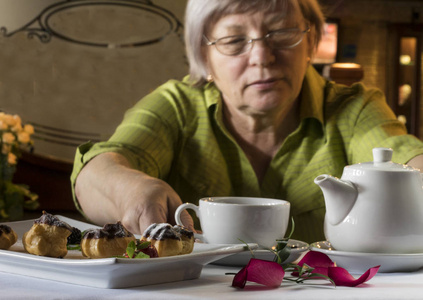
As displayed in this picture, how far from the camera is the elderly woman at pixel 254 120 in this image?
1.28 m

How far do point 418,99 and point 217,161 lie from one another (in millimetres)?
5485

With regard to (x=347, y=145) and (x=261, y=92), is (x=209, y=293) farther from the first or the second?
(x=347, y=145)

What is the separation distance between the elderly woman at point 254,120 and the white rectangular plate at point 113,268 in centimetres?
62

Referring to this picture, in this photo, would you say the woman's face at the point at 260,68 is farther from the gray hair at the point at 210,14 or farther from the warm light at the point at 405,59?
the warm light at the point at 405,59

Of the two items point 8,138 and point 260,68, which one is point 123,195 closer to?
point 260,68

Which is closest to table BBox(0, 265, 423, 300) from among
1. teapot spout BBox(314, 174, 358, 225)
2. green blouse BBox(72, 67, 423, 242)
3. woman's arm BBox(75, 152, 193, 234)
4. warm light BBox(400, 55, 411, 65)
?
teapot spout BBox(314, 174, 358, 225)

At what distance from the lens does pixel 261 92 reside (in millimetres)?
1278

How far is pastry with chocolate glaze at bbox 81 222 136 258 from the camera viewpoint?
0.59m

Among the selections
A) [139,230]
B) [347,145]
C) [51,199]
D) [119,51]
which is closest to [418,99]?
[119,51]

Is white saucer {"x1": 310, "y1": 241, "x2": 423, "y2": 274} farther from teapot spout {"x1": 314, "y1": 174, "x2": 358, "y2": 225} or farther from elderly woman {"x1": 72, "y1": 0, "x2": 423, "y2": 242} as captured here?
elderly woman {"x1": 72, "y1": 0, "x2": 423, "y2": 242}

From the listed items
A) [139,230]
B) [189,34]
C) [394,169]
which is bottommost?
[139,230]

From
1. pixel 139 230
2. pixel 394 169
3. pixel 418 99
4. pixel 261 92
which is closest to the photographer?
pixel 394 169

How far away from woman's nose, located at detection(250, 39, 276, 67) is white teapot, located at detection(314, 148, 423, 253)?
592 mm

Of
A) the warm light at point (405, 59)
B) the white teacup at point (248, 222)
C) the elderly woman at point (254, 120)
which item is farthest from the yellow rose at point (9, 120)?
the warm light at point (405, 59)
